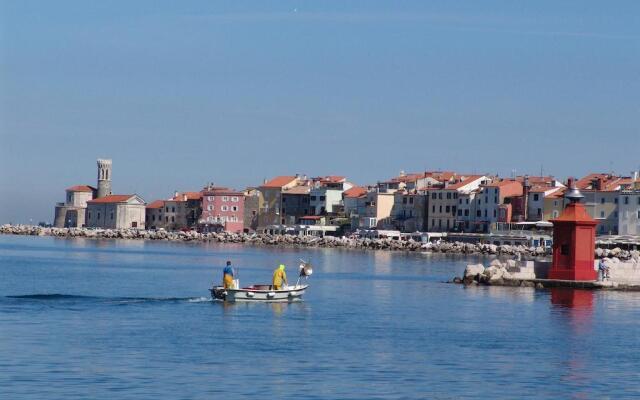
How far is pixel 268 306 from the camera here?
3650cm

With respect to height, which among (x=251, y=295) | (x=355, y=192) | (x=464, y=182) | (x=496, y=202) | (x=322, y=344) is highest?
(x=464, y=182)

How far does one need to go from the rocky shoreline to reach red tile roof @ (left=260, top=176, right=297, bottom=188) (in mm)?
6507

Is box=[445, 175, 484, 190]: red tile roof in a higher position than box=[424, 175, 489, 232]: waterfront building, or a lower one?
higher

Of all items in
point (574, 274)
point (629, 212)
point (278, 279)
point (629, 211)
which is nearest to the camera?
point (278, 279)

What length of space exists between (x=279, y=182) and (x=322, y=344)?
10629 cm

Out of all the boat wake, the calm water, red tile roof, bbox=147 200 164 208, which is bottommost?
the calm water

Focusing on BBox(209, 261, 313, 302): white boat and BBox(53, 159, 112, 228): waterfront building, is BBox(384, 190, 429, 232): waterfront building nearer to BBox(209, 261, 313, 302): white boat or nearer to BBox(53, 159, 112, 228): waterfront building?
BBox(53, 159, 112, 228): waterfront building

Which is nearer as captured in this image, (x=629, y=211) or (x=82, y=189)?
(x=629, y=211)

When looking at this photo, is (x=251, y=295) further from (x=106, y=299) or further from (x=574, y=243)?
(x=574, y=243)

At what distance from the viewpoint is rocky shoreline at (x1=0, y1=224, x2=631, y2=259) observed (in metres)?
93.2

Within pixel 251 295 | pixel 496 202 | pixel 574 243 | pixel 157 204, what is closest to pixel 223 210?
pixel 157 204

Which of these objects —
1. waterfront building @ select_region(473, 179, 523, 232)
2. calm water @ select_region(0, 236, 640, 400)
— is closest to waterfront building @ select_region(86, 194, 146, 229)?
waterfront building @ select_region(473, 179, 523, 232)

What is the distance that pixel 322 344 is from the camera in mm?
27641

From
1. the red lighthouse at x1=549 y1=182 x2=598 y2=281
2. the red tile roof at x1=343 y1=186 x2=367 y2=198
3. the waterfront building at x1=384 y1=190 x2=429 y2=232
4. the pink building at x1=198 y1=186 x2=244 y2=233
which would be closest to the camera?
the red lighthouse at x1=549 y1=182 x2=598 y2=281
